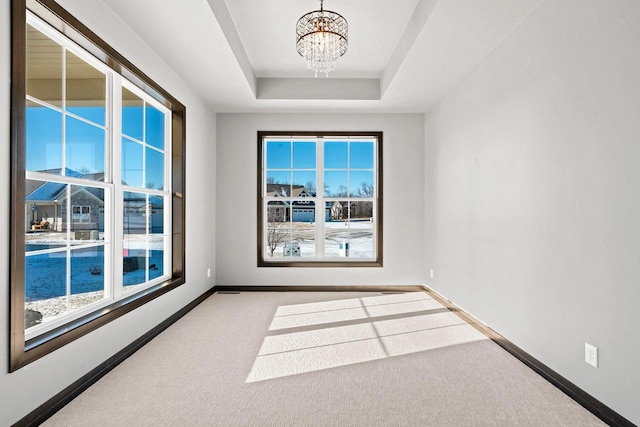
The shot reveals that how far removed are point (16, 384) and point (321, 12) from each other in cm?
324

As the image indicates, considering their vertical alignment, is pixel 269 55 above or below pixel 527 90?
above

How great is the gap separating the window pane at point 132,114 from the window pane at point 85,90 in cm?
33

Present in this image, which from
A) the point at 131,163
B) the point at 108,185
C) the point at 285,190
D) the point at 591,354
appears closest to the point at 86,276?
the point at 108,185

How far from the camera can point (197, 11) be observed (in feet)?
8.63

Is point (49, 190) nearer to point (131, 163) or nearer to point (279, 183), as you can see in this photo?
point (131, 163)

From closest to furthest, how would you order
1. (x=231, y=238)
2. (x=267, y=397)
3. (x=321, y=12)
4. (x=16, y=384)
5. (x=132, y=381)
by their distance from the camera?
(x=16, y=384) → (x=267, y=397) → (x=132, y=381) → (x=321, y=12) → (x=231, y=238)

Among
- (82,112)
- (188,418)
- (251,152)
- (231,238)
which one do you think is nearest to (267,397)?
(188,418)

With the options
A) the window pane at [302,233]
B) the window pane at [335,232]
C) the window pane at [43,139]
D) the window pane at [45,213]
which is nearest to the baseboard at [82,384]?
the window pane at [45,213]

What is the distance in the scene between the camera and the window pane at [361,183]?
5473 millimetres

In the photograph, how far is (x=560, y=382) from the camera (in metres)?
2.34

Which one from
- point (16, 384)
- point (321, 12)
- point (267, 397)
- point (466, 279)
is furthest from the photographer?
point (466, 279)

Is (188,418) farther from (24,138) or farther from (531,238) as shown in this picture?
(531,238)

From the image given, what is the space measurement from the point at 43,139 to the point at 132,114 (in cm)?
113

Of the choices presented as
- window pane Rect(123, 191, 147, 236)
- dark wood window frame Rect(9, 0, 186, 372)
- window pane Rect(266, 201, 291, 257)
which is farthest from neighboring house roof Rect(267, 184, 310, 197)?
dark wood window frame Rect(9, 0, 186, 372)
